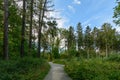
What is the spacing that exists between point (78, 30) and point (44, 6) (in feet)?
189

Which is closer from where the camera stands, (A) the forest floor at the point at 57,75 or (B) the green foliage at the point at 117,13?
(A) the forest floor at the point at 57,75

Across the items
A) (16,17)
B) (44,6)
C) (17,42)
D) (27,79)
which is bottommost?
(27,79)

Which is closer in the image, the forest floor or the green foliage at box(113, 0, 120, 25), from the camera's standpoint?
the forest floor

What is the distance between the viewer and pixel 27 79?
11.1 meters

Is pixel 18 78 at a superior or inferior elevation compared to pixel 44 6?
inferior

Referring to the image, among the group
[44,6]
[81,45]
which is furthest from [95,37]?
[44,6]

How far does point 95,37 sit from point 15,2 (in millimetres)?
66888

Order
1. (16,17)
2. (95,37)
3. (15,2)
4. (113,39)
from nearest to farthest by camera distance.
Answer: (15,2) < (16,17) < (113,39) < (95,37)

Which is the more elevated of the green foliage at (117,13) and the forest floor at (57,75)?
the green foliage at (117,13)

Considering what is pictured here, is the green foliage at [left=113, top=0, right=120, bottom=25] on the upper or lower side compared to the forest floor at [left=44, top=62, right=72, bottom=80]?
upper

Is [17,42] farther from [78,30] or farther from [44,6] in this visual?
[78,30]

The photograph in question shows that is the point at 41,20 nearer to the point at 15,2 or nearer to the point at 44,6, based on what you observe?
the point at 44,6

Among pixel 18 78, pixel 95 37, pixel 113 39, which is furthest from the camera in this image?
pixel 95 37

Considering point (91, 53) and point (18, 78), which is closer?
point (18, 78)
